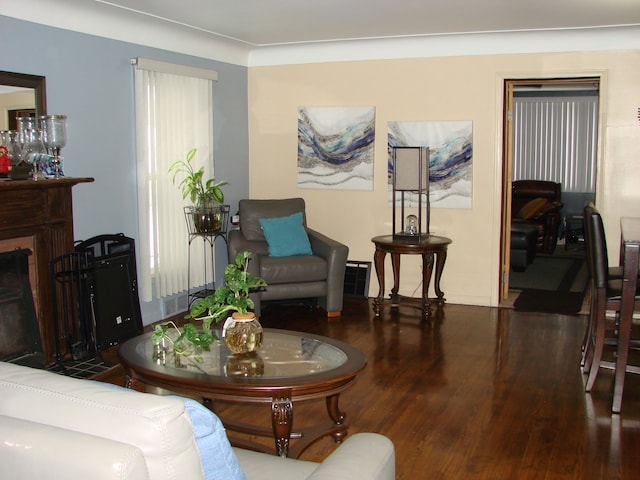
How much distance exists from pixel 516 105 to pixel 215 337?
320 inches

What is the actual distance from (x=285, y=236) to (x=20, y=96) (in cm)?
250

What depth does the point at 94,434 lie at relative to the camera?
1.52m

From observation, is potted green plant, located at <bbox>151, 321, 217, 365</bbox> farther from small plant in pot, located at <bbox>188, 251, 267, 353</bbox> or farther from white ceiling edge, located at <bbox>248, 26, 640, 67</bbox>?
white ceiling edge, located at <bbox>248, 26, 640, 67</bbox>

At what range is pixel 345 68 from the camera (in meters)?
6.68

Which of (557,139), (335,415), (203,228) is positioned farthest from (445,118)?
(557,139)

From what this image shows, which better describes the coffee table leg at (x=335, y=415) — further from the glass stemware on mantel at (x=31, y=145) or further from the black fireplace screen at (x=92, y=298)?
the glass stemware on mantel at (x=31, y=145)

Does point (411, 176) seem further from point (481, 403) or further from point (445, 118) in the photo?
point (481, 403)

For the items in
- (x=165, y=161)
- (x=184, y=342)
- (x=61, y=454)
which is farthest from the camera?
(x=165, y=161)

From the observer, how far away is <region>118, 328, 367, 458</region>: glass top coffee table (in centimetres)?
286

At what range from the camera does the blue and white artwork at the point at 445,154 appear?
638 cm

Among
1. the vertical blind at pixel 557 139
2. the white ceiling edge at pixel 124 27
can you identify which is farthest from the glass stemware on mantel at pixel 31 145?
the vertical blind at pixel 557 139

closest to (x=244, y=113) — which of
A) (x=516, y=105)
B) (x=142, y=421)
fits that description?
(x=516, y=105)

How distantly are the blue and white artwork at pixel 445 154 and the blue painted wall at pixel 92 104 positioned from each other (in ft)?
7.26

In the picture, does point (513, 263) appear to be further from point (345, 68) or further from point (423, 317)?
point (345, 68)
